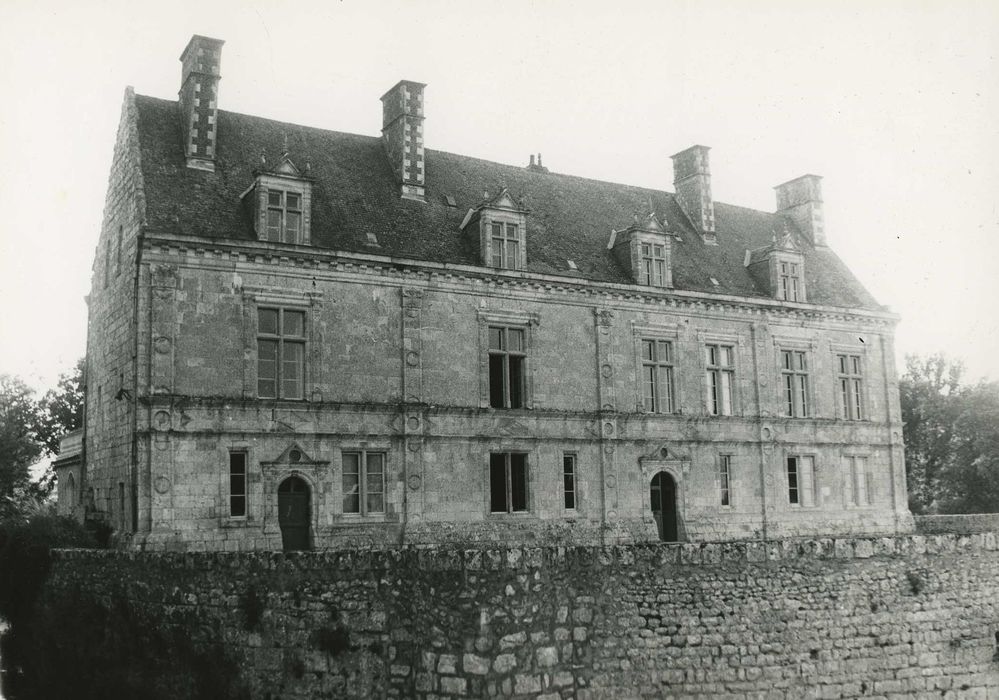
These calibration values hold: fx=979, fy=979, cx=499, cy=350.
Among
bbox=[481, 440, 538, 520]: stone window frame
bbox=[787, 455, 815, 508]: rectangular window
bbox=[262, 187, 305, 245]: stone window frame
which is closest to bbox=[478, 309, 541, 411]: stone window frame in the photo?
bbox=[481, 440, 538, 520]: stone window frame

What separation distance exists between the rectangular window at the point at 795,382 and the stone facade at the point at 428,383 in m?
0.18

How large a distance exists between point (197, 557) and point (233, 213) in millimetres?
10252

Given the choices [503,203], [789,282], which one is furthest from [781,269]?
[503,203]

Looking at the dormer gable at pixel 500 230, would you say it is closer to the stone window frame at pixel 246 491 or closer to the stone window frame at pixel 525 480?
the stone window frame at pixel 525 480

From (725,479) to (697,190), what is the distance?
9.92 metres

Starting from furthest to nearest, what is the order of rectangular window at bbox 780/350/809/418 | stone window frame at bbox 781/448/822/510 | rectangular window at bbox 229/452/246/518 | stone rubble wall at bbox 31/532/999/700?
1. rectangular window at bbox 780/350/809/418
2. stone window frame at bbox 781/448/822/510
3. rectangular window at bbox 229/452/246/518
4. stone rubble wall at bbox 31/532/999/700

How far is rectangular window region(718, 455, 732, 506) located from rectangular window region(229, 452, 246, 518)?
13.8 meters

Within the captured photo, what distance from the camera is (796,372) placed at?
30.7 metres

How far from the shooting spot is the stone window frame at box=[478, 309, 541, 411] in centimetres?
2545

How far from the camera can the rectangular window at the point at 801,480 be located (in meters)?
30.1

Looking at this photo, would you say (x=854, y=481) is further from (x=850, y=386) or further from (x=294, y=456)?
(x=294, y=456)

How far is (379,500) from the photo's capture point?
23.7 m

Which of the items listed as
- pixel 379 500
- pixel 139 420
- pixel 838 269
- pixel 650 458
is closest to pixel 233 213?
pixel 139 420

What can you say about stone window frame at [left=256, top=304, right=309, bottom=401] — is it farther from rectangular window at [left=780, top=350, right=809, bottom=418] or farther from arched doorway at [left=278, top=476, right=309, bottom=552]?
rectangular window at [left=780, top=350, right=809, bottom=418]
